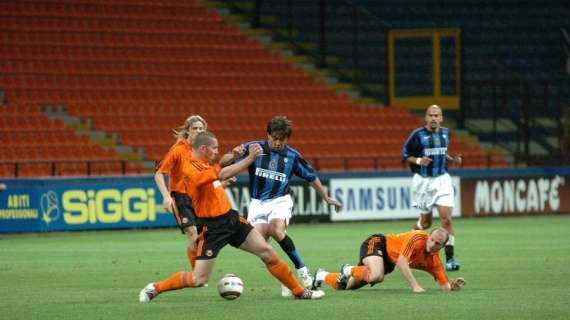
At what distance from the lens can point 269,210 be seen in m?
14.0

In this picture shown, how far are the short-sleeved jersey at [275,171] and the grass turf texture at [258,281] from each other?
1046mm

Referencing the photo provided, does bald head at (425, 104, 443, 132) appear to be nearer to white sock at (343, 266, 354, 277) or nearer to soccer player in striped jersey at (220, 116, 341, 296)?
soccer player in striped jersey at (220, 116, 341, 296)

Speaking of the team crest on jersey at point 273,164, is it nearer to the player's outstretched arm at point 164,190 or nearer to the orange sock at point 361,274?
the player's outstretched arm at point 164,190

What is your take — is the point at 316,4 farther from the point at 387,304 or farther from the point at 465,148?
the point at 387,304

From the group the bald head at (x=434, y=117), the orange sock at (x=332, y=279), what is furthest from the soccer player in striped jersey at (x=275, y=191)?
the bald head at (x=434, y=117)

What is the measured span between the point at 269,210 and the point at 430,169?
4.70 m

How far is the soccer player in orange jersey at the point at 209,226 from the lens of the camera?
39.2 feet

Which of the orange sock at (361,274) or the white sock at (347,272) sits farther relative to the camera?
the white sock at (347,272)

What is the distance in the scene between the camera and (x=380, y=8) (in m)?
37.4

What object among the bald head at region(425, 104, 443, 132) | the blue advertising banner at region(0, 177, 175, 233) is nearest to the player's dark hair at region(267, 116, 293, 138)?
the bald head at region(425, 104, 443, 132)

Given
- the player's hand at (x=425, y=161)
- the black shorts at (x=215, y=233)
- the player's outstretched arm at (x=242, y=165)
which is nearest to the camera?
the player's outstretched arm at (x=242, y=165)

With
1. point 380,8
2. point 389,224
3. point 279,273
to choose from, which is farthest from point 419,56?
point 279,273

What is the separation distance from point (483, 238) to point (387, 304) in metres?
11.1

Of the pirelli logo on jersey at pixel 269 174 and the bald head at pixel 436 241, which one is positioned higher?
the pirelli logo on jersey at pixel 269 174
